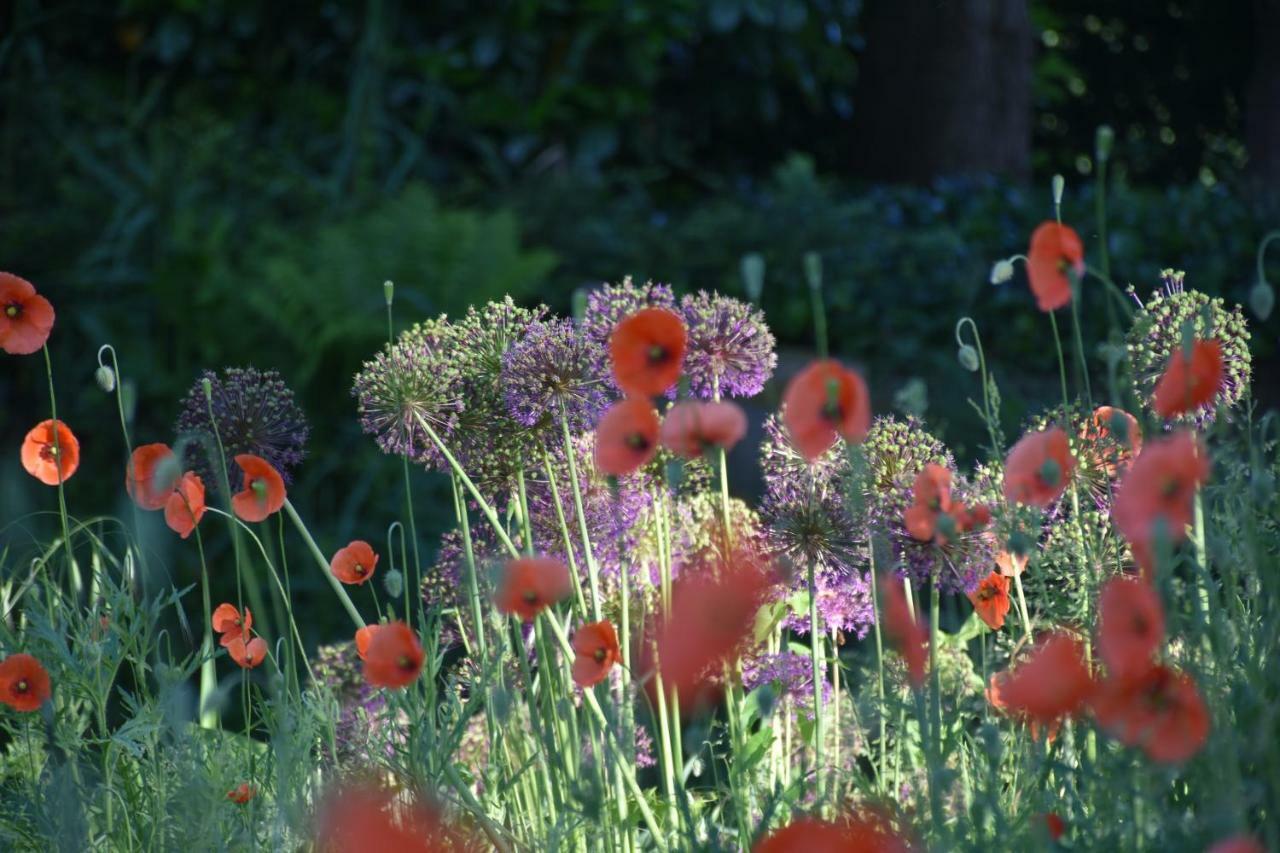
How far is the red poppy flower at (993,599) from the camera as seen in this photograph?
1.87 m

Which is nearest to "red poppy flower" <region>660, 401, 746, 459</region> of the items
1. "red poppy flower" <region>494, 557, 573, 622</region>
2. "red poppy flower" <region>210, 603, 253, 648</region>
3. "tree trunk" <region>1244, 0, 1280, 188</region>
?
"red poppy flower" <region>494, 557, 573, 622</region>

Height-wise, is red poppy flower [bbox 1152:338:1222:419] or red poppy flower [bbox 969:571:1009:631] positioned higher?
red poppy flower [bbox 1152:338:1222:419]

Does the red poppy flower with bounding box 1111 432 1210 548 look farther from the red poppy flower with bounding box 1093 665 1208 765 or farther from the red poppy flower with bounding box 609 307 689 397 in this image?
the red poppy flower with bounding box 609 307 689 397

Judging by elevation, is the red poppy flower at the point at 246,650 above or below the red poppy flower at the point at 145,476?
below

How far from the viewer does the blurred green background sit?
5.65 metres

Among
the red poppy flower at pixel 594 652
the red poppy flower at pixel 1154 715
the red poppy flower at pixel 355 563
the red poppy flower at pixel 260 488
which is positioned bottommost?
the red poppy flower at pixel 1154 715

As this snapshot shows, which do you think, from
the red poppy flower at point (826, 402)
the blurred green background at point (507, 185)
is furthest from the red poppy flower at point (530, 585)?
the blurred green background at point (507, 185)

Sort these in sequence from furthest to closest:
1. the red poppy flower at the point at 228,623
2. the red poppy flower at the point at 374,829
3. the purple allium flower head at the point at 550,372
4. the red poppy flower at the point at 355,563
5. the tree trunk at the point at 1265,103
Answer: the tree trunk at the point at 1265,103, the red poppy flower at the point at 228,623, the red poppy flower at the point at 355,563, the purple allium flower head at the point at 550,372, the red poppy flower at the point at 374,829

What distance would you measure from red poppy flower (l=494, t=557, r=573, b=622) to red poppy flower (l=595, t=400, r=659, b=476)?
111 mm

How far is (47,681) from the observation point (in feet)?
5.59

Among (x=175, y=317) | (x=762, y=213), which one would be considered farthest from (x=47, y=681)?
(x=762, y=213)

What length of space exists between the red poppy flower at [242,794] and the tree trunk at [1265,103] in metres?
7.04

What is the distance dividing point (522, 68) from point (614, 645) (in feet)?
19.9

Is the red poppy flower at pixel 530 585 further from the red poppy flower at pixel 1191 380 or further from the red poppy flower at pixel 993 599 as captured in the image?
the red poppy flower at pixel 993 599
